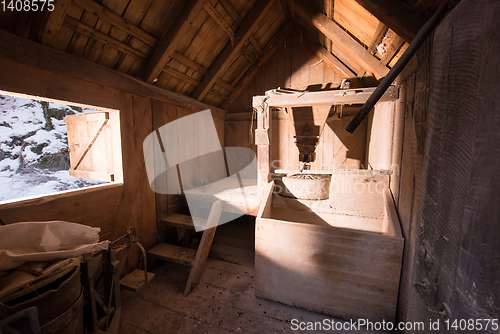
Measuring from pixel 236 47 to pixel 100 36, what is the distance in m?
2.16

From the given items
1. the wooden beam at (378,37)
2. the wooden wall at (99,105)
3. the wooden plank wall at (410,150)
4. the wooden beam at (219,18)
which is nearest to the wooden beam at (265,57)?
the wooden beam at (219,18)

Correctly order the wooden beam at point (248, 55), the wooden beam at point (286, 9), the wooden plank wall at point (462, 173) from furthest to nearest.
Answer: the wooden beam at point (248, 55) → the wooden beam at point (286, 9) → the wooden plank wall at point (462, 173)

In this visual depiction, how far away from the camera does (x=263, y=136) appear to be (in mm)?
2797

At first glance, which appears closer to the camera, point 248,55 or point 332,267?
point 332,267

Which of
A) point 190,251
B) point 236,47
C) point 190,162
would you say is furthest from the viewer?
point 190,162

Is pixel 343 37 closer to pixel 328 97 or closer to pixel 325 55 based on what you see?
pixel 328 97

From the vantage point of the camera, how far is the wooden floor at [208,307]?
7.00 ft

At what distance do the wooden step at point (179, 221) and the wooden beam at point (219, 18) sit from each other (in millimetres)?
3279

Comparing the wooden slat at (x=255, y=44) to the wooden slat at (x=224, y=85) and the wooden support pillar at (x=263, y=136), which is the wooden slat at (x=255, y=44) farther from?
the wooden support pillar at (x=263, y=136)

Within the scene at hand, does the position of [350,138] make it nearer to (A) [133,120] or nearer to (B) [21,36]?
(A) [133,120]

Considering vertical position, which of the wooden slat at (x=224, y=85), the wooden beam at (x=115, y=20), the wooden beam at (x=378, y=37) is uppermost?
the wooden slat at (x=224, y=85)

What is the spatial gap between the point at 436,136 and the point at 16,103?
8320 millimetres

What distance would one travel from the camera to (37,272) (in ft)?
4.17

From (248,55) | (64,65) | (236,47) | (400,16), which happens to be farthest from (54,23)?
(248,55)
